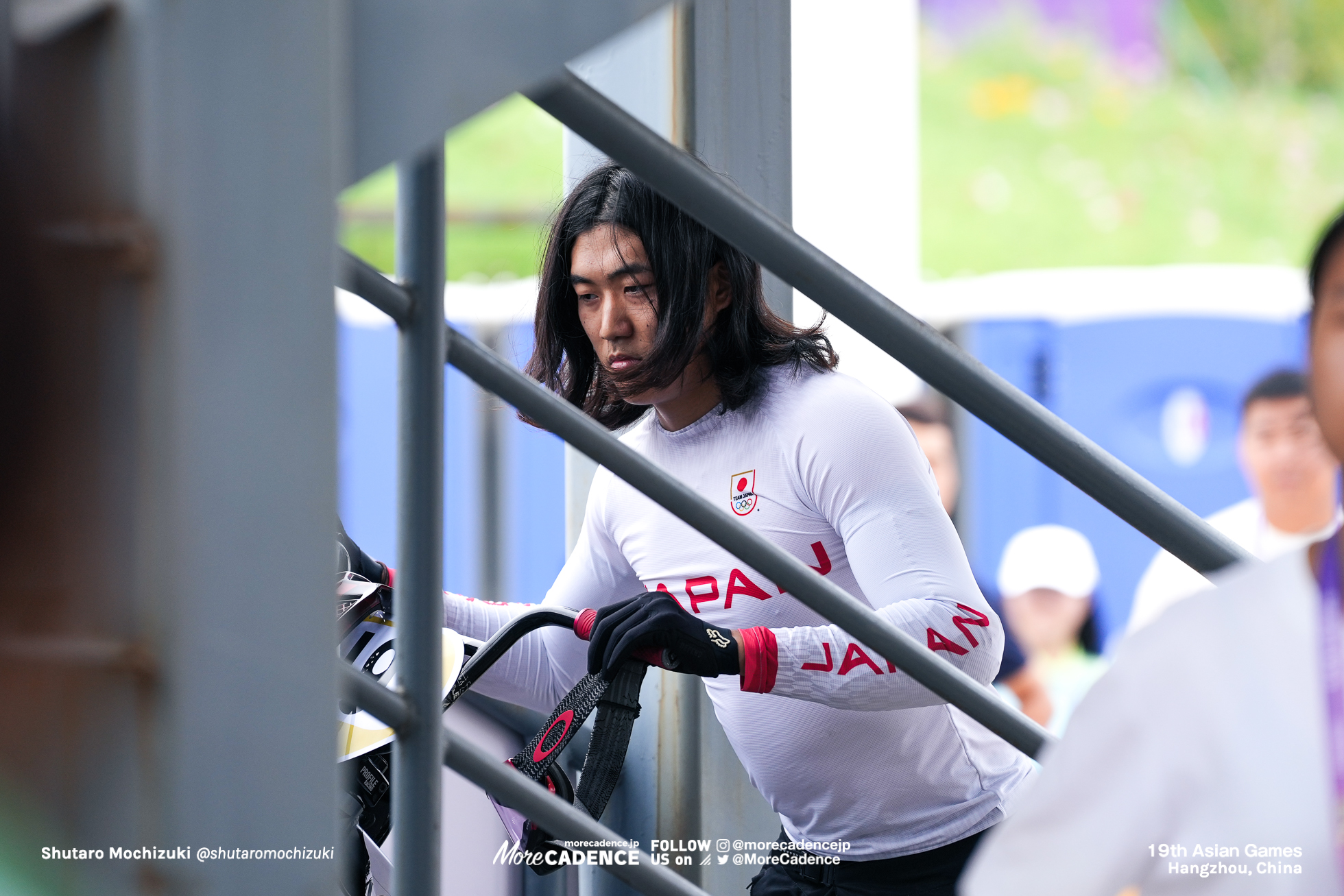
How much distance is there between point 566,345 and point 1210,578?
3.62 feet

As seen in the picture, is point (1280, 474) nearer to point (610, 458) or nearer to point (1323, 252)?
point (610, 458)

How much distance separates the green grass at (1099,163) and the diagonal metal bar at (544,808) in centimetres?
1107

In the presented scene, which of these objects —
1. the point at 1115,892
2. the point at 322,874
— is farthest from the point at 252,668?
the point at 1115,892

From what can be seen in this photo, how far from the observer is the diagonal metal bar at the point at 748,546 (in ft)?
3.96

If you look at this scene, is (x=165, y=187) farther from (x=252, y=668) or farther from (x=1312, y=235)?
(x=1312, y=235)

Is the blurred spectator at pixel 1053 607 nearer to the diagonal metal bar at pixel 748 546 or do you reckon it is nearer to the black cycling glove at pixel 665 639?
the black cycling glove at pixel 665 639

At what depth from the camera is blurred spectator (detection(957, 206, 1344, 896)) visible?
1.95ft

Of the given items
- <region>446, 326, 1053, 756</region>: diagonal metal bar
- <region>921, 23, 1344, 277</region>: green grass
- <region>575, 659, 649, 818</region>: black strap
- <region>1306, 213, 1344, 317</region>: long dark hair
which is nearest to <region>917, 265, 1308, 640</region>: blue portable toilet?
<region>575, 659, 649, 818</region>: black strap

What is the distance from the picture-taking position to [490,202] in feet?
34.9

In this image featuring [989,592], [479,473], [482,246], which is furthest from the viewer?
[482,246]

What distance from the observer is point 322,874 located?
1.93 feet

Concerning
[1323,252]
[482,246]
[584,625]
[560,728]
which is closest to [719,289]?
[584,625]

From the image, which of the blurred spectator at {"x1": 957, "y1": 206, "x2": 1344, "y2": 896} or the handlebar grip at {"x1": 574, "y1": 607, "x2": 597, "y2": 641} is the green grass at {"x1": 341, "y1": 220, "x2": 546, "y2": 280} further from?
the blurred spectator at {"x1": 957, "y1": 206, "x2": 1344, "y2": 896}

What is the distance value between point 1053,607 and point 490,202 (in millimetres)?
6852
